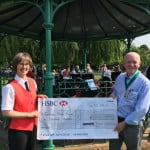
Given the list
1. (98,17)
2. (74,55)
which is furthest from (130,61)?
(74,55)

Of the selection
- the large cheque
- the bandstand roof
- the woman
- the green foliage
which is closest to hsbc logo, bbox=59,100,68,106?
the large cheque

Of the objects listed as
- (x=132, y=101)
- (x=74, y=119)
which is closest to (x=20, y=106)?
(x=74, y=119)

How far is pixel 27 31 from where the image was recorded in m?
15.7

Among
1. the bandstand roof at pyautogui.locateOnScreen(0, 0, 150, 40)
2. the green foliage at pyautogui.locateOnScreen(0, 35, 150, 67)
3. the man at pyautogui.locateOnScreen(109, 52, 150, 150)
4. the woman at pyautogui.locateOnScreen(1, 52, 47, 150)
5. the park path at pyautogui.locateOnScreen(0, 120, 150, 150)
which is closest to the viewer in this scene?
the woman at pyautogui.locateOnScreen(1, 52, 47, 150)

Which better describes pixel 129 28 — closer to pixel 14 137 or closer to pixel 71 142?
pixel 71 142

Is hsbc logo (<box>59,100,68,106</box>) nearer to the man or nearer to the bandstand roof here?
the man

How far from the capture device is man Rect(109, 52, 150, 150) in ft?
16.4

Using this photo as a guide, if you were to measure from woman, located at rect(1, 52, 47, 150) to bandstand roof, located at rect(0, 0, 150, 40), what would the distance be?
7480mm

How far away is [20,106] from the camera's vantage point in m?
4.79

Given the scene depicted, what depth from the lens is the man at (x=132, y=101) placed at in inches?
197

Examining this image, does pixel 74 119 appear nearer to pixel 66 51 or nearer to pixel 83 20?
pixel 83 20

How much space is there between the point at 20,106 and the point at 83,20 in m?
10.2

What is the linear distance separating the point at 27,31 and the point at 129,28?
3.96 metres

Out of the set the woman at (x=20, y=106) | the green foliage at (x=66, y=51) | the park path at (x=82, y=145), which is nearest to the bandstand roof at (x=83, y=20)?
the park path at (x=82, y=145)
